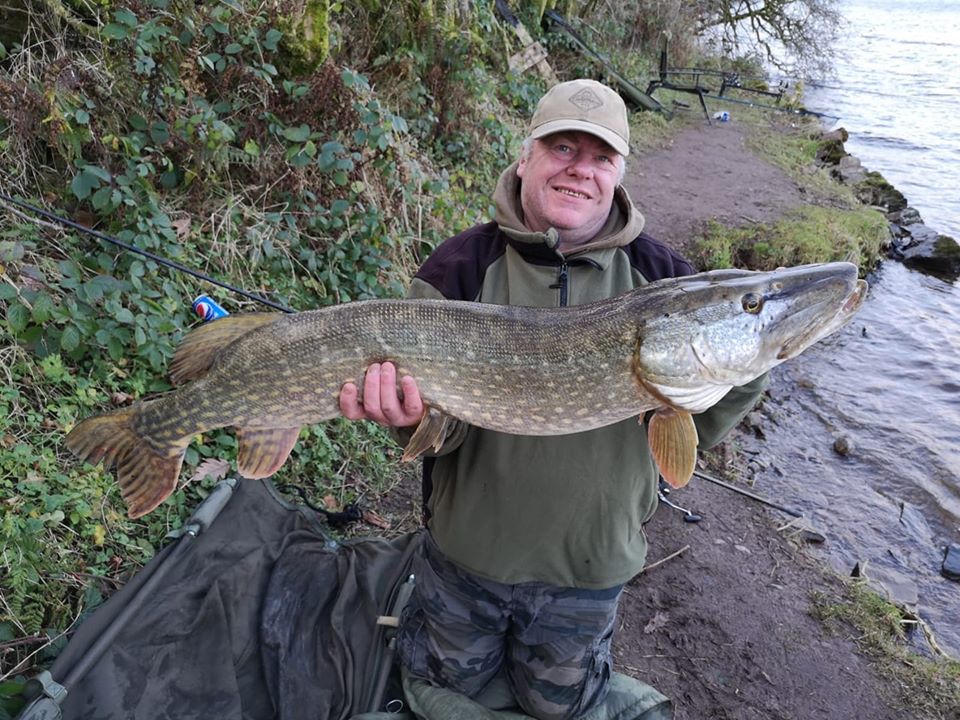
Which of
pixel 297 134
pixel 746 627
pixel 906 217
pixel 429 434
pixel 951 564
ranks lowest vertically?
pixel 951 564

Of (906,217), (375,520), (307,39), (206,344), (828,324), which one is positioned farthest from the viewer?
(906,217)

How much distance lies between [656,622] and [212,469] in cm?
205

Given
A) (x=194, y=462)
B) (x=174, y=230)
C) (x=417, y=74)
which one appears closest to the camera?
(x=194, y=462)

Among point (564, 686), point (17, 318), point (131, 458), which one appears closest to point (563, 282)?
point (564, 686)

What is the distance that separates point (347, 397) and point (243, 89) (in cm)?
256

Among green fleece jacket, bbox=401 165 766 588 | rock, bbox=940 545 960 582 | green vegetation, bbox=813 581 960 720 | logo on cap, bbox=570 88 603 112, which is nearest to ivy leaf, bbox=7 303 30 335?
green fleece jacket, bbox=401 165 766 588

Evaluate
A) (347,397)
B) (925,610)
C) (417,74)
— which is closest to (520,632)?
(347,397)

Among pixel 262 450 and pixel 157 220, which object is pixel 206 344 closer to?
pixel 262 450

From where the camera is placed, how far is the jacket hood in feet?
6.03

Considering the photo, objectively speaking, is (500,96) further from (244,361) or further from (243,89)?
(244,361)

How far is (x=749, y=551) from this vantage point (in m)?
3.38

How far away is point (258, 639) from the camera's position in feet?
7.54

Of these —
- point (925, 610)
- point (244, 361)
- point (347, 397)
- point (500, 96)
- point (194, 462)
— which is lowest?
point (925, 610)

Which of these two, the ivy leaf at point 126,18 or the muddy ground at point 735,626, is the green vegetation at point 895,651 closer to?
the muddy ground at point 735,626
